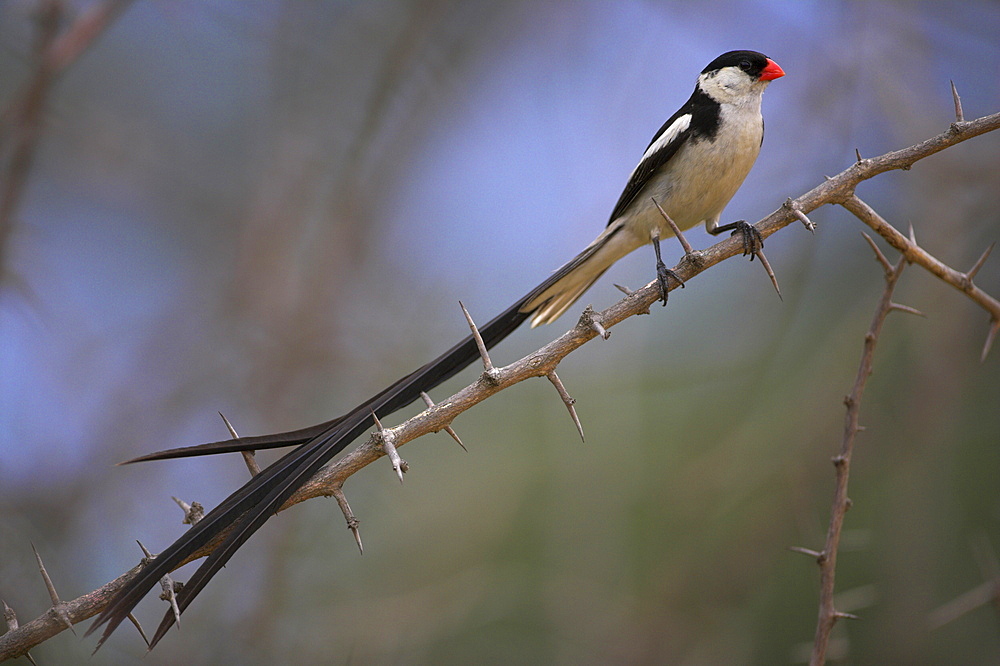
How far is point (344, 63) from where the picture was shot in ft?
16.9

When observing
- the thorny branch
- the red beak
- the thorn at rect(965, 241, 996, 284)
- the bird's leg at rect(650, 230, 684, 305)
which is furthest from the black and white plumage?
the thorn at rect(965, 241, 996, 284)

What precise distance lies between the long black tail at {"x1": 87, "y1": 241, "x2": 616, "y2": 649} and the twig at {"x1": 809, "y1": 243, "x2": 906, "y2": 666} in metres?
0.94

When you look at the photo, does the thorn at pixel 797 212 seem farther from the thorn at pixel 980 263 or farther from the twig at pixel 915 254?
the thorn at pixel 980 263

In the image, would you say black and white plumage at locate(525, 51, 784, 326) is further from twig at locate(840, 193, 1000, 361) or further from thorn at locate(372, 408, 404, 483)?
thorn at locate(372, 408, 404, 483)

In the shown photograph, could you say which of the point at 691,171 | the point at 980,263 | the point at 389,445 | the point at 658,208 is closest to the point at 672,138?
the point at 691,171

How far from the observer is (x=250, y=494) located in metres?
1.52

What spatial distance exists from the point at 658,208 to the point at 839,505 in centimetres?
87

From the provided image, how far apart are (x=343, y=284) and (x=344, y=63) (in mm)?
1530

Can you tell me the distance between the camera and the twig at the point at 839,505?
5.59 ft

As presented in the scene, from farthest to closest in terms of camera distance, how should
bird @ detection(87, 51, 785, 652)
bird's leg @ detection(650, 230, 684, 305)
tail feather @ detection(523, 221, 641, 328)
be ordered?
tail feather @ detection(523, 221, 641, 328) < bird's leg @ detection(650, 230, 684, 305) < bird @ detection(87, 51, 785, 652)

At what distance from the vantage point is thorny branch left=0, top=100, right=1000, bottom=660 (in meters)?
1.50

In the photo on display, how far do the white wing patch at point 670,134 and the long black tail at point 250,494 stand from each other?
3.82 ft

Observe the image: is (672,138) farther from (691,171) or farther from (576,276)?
(576,276)

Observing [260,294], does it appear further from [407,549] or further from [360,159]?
[407,549]
